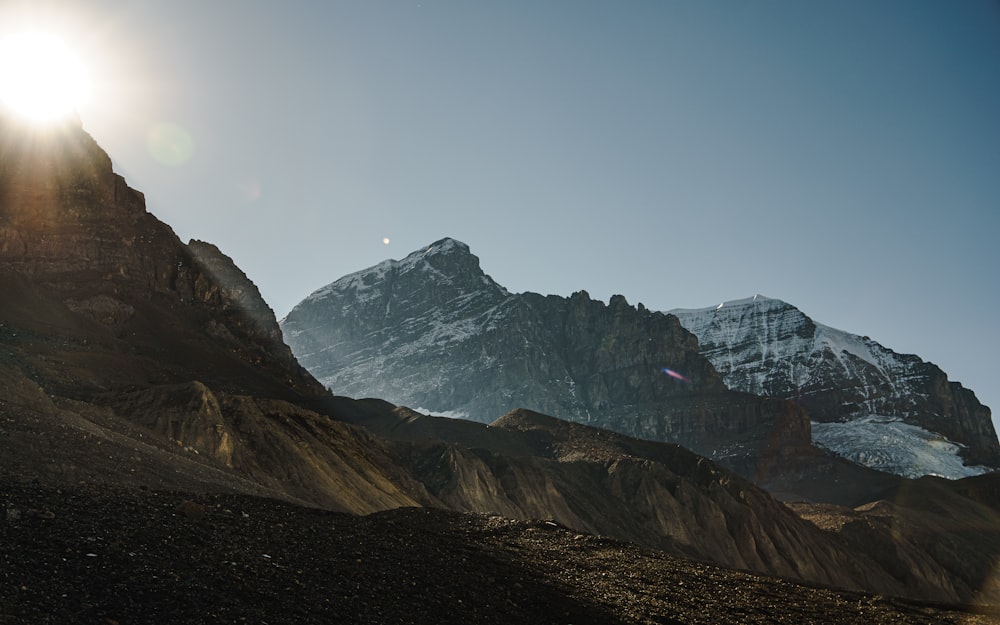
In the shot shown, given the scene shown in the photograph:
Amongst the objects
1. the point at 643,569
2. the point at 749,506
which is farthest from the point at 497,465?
the point at 643,569

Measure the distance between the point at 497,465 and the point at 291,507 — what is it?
3330 inches

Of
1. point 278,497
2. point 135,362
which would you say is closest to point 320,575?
point 278,497

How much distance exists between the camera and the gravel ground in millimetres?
18078

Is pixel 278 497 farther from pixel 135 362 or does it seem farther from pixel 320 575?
pixel 135 362

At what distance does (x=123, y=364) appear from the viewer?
280 ft

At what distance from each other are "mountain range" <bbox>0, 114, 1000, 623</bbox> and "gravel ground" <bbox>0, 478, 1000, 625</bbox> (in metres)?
0.12

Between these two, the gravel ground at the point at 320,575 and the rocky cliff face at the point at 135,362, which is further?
the rocky cliff face at the point at 135,362

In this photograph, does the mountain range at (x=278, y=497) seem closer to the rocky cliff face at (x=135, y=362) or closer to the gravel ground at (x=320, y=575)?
the gravel ground at (x=320, y=575)

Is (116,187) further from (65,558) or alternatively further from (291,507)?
(65,558)

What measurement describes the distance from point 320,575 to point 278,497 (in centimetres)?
1975

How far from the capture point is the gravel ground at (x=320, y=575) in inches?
712

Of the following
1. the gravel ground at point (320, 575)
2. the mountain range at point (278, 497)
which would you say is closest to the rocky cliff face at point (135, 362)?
the mountain range at point (278, 497)

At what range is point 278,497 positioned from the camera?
4259 cm

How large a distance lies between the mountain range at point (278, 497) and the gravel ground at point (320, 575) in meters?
0.12
